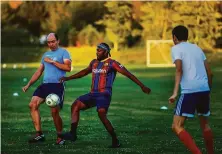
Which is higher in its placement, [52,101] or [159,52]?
[52,101]

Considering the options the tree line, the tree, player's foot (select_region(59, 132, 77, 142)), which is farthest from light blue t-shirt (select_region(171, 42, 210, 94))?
the tree

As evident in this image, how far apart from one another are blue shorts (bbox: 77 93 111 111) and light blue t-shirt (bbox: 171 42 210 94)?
2.21 m

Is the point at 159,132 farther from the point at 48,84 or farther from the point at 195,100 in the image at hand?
the point at 195,100

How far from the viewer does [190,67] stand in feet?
32.4

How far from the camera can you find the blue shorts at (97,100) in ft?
39.0

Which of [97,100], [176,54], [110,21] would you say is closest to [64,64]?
[97,100]

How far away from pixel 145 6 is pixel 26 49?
1266cm

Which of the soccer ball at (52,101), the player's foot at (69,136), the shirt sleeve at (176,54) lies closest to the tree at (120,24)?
the soccer ball at (52,101)

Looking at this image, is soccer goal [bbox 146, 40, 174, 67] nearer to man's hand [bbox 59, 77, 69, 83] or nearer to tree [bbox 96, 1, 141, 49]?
tree [bbox 96, 1, 141, 49]

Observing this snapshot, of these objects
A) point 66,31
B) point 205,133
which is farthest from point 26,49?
point 205,133

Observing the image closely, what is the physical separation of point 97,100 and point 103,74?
0.43 m

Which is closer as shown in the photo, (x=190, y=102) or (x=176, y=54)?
(x=176, y=54)

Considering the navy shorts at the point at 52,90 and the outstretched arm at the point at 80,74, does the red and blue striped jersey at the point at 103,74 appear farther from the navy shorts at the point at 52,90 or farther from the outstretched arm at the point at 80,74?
the navy shorts at the point at 52,90

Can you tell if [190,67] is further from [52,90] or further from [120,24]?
[120,24]
